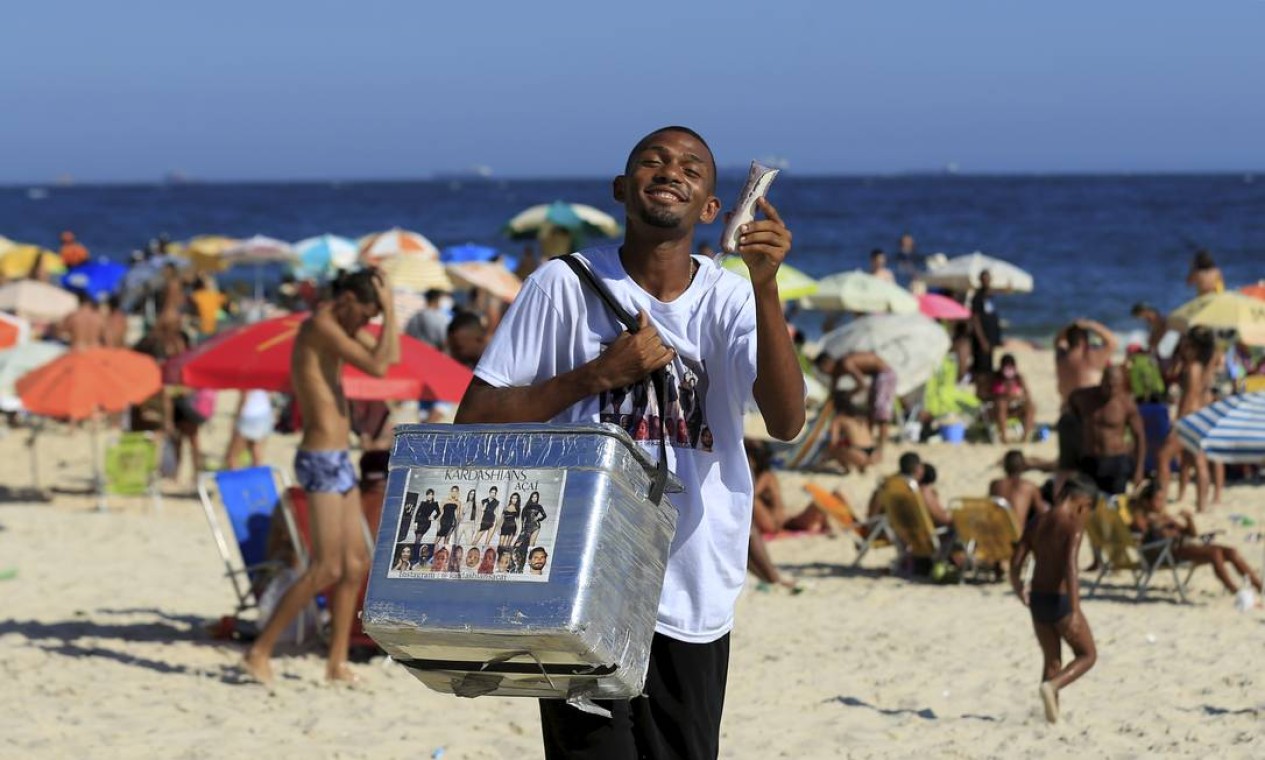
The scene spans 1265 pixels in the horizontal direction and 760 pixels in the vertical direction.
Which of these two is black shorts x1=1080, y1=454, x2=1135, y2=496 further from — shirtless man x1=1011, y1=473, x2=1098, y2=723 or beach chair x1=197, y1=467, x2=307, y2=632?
beach chair x1=197, y1=467, x2=307, y2=632

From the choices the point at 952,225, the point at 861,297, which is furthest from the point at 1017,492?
the point at 952,225

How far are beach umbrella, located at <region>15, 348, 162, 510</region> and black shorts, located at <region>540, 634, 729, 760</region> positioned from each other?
→ 7696 mm

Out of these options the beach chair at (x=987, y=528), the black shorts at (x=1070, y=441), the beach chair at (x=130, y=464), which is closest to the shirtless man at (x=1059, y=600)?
the beach chair at (x=987, y=528)

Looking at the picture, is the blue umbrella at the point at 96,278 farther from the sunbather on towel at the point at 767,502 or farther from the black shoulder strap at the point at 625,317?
the black shoulder strap at the point at 625,317

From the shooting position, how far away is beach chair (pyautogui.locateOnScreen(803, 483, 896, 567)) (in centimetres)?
959

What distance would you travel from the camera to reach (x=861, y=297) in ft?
52.6

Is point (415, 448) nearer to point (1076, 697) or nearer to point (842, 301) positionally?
point (1076, 697)

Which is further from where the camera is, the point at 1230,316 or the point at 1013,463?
the point at 1230,316

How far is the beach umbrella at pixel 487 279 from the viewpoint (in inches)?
693

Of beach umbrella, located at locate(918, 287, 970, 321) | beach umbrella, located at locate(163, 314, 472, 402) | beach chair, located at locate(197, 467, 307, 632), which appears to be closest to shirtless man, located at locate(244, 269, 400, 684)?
beach chair, located at locate(197, 467, 307, 632)

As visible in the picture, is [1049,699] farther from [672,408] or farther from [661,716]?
[672,408]

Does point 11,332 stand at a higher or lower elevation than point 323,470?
lower

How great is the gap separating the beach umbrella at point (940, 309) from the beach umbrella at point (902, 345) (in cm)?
280

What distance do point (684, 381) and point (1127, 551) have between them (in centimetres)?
653
